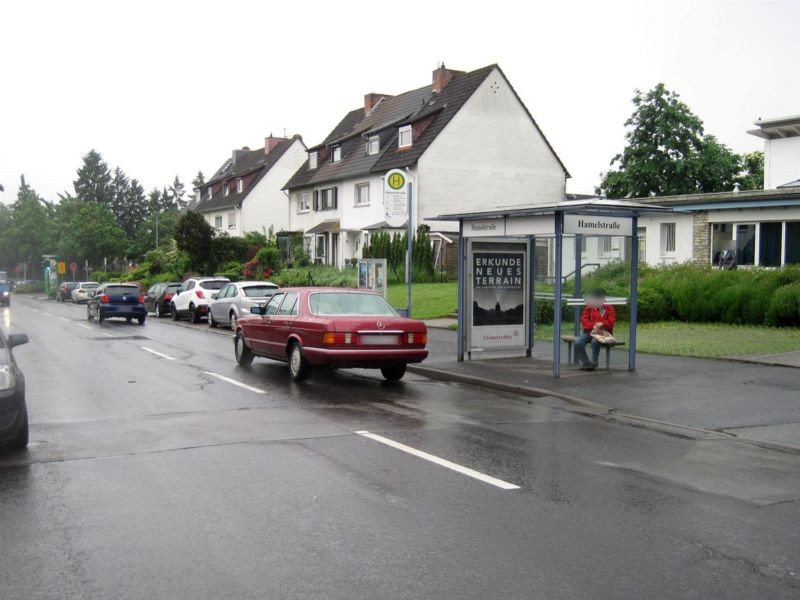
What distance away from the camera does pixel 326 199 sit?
51.3 meters

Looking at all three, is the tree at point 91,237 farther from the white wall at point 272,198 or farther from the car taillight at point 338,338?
the car taillight at point 338,338

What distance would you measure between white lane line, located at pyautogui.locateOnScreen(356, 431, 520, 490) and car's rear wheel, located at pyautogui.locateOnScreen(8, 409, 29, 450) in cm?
325

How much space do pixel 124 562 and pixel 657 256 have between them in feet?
93.7

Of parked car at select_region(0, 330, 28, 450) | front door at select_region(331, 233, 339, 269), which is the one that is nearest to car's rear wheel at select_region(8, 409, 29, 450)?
parked car at select_region(0, 330, 28, 450)

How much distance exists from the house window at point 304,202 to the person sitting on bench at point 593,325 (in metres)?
41.2

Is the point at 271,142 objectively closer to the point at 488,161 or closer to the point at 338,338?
the point at 488,161

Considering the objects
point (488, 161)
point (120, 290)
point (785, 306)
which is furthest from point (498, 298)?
point (488, 161)

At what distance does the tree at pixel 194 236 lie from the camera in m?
49.0

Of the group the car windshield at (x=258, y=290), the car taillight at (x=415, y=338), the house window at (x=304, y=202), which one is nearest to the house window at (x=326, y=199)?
the house window at (x=304, y=202)

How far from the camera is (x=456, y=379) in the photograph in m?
13.8

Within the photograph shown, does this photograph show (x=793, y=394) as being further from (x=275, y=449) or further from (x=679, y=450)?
(x=275, y=449)

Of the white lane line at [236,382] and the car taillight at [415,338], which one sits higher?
the car taillight at [415,338]

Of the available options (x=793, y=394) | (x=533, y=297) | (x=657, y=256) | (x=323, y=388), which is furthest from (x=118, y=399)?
(x=657, y=256)

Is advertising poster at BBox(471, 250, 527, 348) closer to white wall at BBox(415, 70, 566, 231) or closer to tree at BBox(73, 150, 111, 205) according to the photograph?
white wall at BBox(415, 70, 566, 231)
